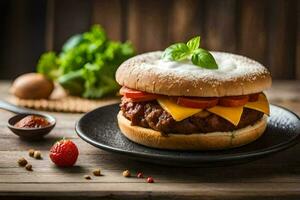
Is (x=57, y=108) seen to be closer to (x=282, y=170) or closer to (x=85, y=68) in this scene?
(x=85, y=68)

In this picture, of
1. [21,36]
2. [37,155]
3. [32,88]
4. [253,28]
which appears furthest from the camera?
[21,36]

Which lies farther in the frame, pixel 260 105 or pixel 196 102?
pixel 260 105

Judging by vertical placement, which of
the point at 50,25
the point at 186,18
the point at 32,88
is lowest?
the point at 32,88

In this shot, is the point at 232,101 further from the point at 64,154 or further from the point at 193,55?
the point at 64,154

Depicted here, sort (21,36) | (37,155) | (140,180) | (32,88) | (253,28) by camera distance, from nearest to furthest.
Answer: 1. (140,180)
2. (37,155)
3. (32,88)
4. (253,28)
5. (21,36)

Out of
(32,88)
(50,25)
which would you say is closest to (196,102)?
(32,88)

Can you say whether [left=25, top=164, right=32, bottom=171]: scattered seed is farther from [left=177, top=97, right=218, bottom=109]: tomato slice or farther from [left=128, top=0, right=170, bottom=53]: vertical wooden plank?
[left=128, top=0, right=170, bottom=53]: vertical wooden plank

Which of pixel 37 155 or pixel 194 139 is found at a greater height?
pixel 194 139

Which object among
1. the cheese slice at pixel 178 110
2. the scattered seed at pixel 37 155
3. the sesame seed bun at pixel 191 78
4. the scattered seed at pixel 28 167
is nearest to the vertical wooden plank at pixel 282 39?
the sesame seed bun at pixel 191 78
